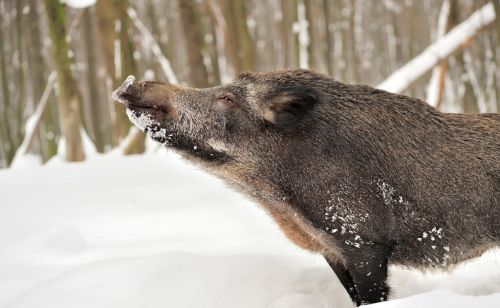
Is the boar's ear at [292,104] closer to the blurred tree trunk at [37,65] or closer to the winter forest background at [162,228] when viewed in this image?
the winter forest background at [162,228]

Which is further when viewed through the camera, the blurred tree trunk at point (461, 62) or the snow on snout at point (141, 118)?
the blurred tree trunk at point (461, 62)

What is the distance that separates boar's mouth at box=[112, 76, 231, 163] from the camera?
3588mm

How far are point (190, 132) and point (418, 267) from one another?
169 cm

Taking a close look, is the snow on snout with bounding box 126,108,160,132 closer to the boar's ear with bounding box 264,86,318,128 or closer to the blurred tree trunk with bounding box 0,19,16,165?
the boar's ear with bounding box 264,86,318,128

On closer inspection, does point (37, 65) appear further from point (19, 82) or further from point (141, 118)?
point (141, 118)

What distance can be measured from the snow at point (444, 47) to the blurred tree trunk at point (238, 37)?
250cm

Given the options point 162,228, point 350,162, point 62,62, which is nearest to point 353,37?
point 62,62

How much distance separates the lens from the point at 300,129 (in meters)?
3.71

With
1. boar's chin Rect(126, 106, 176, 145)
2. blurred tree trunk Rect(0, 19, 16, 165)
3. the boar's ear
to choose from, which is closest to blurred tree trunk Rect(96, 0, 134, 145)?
blurred tree trunk Rect(0, 19, 16, 165)

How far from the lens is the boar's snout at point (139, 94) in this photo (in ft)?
11.8

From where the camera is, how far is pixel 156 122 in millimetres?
3689

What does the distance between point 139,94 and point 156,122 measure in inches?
8.4

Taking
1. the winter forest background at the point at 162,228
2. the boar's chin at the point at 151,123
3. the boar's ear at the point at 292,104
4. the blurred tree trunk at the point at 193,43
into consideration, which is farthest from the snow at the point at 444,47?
the boar's chin at the point at 151,123

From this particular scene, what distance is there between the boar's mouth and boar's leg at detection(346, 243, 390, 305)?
1.03 m
